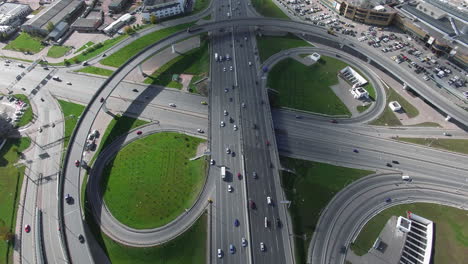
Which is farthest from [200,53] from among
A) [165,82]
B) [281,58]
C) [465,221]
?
[465,221]

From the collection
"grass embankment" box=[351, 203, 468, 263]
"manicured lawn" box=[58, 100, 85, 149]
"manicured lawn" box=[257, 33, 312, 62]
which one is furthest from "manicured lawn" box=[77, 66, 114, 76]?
"grass embankment" box=[351, 203, 468, 263]

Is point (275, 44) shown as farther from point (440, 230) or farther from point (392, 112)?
point (440, 230)

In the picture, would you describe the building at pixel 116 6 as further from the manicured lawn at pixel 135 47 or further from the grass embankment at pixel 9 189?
the grass embankment at pixel 9 189

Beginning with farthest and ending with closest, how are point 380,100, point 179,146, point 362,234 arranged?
point 380,100
point 179,146
point 362,234

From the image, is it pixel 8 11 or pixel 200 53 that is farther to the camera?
pixel 8 11

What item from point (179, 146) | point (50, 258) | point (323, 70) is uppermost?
point (323, 70)

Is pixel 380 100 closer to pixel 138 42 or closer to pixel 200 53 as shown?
pixel 200 53

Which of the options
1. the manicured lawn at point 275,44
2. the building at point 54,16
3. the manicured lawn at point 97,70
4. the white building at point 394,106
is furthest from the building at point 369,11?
the building at point 54,16

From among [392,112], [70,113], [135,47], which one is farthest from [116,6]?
[392,112]
